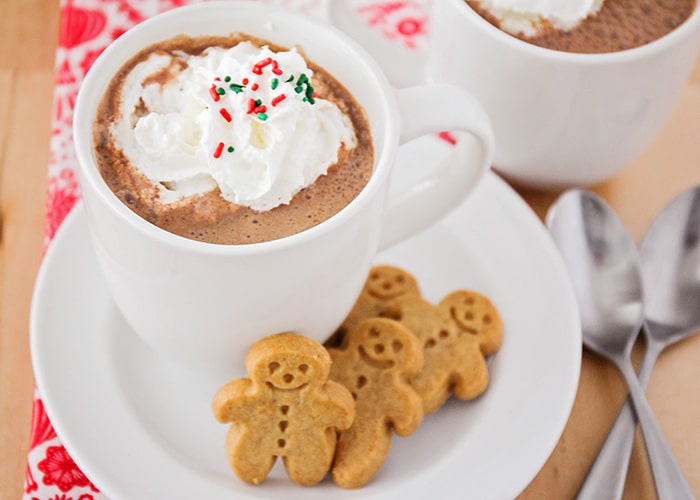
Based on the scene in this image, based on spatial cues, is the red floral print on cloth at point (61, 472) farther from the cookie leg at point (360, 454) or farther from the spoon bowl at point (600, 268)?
the spoon bowl at point (600, 268)

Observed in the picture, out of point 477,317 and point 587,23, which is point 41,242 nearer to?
point 477,317

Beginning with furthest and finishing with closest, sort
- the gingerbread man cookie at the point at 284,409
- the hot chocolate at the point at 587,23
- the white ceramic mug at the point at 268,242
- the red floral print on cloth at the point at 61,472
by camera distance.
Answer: the hot chocolate at the point at 587,23, the red floral print on cloth at the point at 61,472, the gingerbread man cookie at the point at 284,409, the white ceramic mug at the point at 268,242

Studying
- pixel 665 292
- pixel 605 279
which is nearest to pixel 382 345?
pixel 605 279

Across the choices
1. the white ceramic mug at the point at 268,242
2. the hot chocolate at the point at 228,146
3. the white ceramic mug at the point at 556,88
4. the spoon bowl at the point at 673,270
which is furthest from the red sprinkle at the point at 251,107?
the spoon bowl at the point at 673,270

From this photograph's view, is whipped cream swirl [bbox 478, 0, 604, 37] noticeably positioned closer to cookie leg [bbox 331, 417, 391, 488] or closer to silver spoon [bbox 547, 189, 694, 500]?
silver spoon [bbox 547, 189, 694, 500]

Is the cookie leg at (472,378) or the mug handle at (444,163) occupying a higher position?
the mug handle at (444,163)
